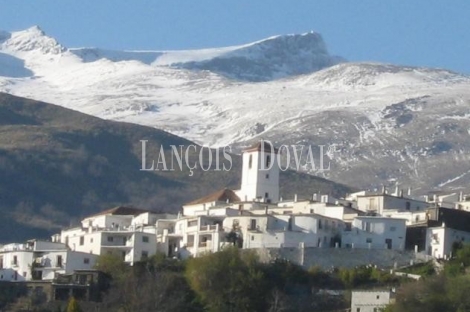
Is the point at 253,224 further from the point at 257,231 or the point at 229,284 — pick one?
the point at 229,284

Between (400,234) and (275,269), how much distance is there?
8.95 m

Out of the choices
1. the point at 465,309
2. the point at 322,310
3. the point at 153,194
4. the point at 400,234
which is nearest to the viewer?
the point at 465,309

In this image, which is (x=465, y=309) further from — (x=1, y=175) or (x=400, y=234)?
(x=1, y=175)

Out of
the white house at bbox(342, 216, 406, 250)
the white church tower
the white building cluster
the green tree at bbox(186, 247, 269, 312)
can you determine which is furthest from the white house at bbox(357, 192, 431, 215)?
the green tree at bbox(186, 247, 269, 312)

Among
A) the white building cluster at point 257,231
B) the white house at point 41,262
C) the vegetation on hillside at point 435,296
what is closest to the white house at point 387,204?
the white building cluster at point 257,231

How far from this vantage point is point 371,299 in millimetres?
95562

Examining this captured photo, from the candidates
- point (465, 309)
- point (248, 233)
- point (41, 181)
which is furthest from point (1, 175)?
point (465, 309)

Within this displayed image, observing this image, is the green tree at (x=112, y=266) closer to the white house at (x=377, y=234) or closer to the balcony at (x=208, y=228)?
the balcony at (x=208, y=228)

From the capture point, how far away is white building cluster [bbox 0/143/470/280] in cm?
10544

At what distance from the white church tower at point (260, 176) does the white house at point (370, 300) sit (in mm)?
21795

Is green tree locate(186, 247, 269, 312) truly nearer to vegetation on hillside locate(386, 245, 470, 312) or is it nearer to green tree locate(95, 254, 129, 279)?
green tree locate(95, 254, 129, 279)

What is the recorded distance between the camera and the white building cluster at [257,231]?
105 meters

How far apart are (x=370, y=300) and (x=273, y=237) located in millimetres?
10601

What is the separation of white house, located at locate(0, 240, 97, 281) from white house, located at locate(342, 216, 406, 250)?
13.6 metres
